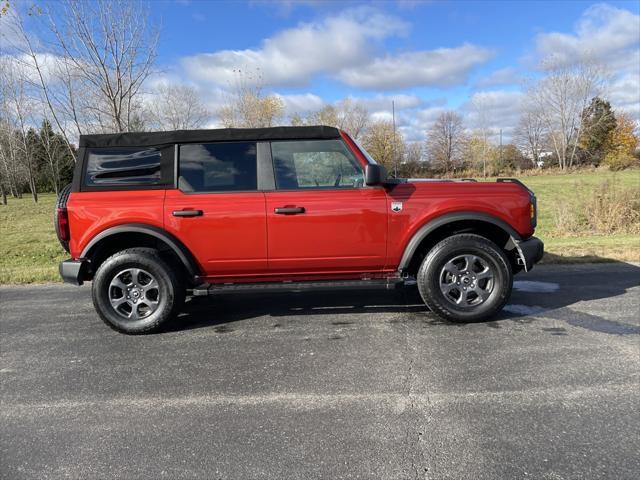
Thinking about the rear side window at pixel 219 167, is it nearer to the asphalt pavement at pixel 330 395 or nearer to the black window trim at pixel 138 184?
the black window trim at pixel 138 184

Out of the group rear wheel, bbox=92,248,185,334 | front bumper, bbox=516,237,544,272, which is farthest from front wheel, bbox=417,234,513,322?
rear wheel, bbox=92,248,185,334

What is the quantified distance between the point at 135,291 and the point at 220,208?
3.96 feet

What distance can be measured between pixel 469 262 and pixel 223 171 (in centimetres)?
264

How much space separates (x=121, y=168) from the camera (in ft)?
14.1

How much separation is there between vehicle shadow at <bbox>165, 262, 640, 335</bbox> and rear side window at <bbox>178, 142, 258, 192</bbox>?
4.81 feet

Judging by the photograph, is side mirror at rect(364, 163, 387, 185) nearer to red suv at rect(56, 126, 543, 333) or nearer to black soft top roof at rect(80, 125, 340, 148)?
red suv at rect(56, 126, 543, 333)

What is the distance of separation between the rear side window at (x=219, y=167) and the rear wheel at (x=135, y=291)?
850 millimetres

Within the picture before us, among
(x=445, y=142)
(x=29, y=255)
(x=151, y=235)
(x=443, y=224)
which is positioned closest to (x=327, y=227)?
(x=443, y=224)

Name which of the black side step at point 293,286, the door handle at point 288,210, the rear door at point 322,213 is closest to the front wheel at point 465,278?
the black side step at point 293,286

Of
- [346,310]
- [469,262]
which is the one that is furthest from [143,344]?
[469,262]

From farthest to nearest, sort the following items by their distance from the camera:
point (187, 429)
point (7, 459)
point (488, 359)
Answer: point (488, 359)
point (187, 429)
point (7, 459)

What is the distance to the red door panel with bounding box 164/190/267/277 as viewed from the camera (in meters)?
4.16

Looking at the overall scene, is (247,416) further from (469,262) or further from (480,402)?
(469,262)

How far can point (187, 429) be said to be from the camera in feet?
8.52
